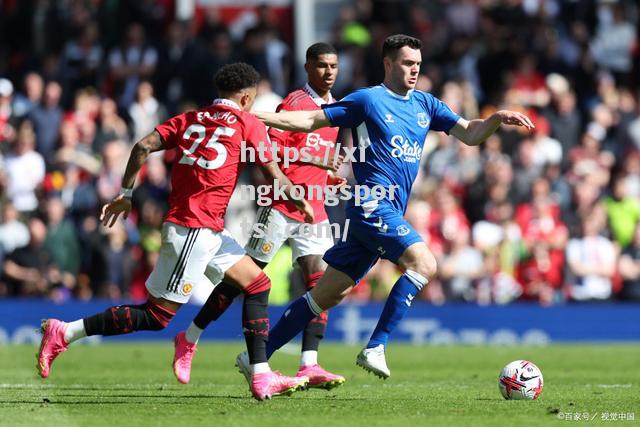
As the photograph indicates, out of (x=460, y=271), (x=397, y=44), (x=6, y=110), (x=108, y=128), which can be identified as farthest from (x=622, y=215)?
(x=397, y=44)

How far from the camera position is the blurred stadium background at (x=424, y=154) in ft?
62.4

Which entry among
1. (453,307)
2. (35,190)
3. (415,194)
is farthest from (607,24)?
(35,190)

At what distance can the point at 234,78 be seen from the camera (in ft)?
33.4

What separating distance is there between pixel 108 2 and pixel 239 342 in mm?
7616

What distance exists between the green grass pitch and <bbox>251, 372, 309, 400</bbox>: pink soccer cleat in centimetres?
9

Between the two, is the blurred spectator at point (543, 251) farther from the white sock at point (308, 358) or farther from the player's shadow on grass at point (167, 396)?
the player's shadow on grass at point (167, 396)

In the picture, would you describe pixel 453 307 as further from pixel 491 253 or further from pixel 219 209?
pixel 219 209

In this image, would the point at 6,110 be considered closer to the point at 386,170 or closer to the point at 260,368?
the point at 386,170

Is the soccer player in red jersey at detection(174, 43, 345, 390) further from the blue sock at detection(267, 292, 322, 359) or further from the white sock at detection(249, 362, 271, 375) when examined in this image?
the white sock at detection(249, 362, 271, 375)

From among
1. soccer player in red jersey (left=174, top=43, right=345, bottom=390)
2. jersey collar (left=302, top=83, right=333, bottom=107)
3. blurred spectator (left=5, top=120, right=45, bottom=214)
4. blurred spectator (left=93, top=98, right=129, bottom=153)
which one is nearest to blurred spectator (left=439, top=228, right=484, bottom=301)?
blurred spectator (left=93, top=98, right=129, bottom=153)

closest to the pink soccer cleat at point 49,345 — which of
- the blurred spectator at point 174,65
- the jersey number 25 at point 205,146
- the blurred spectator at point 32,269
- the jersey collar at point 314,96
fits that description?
the jersey number 25 at point 205,146

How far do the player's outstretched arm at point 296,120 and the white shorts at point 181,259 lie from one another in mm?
975

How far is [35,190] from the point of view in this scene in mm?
19797

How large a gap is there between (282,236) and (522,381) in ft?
8.53
